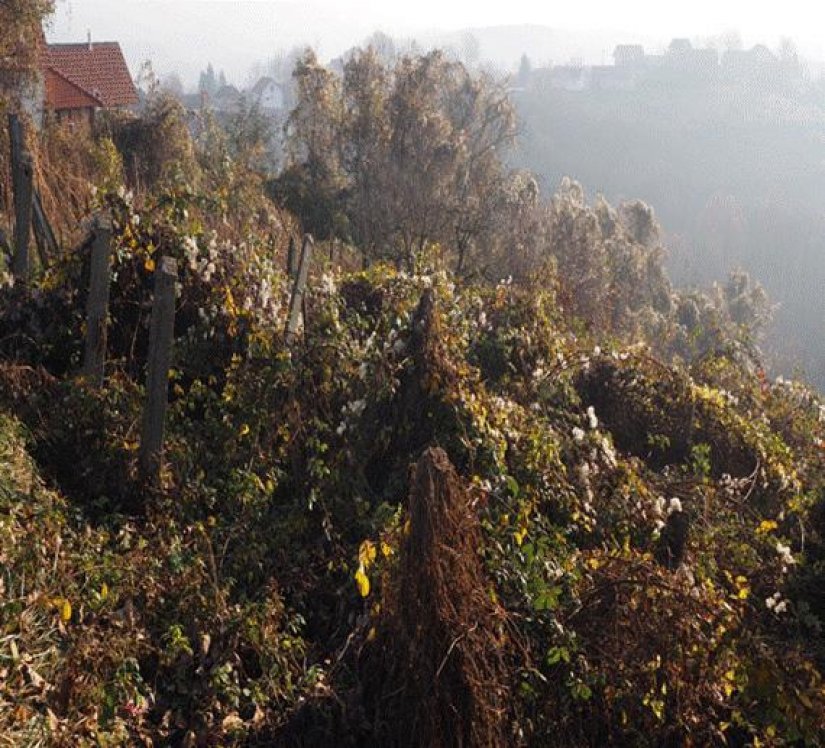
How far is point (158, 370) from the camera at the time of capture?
454 cm

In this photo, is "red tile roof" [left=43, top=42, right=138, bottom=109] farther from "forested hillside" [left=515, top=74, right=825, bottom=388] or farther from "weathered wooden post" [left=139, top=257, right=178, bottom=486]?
"forested hillside" [left=515, top=74, right=825, bottom=388]

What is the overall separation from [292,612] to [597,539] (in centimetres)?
196

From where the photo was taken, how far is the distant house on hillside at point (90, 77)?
27.3 metres

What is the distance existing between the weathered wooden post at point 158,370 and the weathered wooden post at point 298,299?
1.20 meters

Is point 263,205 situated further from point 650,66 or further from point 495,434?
point 650,66

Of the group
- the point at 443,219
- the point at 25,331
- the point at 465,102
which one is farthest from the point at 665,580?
the point at 465,102

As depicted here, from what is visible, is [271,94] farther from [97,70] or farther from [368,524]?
[368,524]

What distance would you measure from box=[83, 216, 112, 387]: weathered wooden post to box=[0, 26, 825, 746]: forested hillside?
5 centimetres

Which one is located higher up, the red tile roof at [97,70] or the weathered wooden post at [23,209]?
the red tile roof at [97,70]

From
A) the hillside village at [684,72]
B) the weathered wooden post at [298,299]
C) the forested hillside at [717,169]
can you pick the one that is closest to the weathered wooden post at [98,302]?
the weathered wooden post at [298,299]

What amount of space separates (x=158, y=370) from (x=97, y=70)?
100 feet

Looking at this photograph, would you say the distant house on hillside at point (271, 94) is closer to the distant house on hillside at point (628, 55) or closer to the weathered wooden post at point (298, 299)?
the distant house on hillside at point (628, 55)

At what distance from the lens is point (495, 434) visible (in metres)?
5.18

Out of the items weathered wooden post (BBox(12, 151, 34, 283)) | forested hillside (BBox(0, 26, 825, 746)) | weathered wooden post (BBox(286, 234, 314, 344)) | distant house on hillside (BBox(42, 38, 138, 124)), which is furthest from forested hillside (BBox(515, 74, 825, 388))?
weathered wooden post (BBox(12, 151, 34, 283))
